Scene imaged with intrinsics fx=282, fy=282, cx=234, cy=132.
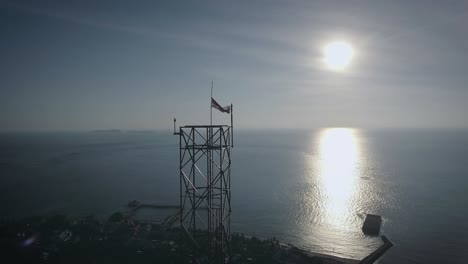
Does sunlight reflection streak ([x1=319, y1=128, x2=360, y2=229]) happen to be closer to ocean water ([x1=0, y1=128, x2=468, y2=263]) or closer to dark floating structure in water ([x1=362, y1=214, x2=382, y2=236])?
ocean water ([x1=0, y1=128, x2=468, y2=263])

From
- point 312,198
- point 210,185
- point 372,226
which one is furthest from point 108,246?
point 312,198

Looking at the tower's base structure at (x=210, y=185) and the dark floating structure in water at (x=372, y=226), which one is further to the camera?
the dark floating structure in water at (x=372, y=226)

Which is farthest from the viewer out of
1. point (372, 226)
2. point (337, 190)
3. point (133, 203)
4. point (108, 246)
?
point (337, 190)

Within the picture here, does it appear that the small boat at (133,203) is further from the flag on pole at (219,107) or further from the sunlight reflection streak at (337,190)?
the flag on pole at (219,107)

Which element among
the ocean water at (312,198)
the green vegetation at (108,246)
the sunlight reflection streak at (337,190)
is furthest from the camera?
the sunlight reflection streak at (337,190)

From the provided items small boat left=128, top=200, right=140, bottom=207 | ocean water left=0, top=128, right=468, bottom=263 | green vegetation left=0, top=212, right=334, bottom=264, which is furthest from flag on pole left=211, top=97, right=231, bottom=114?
small boat left=128, top=200, right=140, bottom=207

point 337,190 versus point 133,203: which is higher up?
point 133,203

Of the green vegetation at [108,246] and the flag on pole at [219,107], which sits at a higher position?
the flag on pole at [219,107]

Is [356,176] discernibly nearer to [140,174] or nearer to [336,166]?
[336,166]

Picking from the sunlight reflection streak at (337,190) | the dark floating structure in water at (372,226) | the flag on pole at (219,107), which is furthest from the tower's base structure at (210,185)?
the sunlight reflection streak at (337,190)

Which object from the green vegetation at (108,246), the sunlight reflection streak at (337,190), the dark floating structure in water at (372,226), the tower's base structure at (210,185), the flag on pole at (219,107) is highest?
the flag on pole at (219,107)

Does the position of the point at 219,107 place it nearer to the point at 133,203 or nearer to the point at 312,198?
the point at 133,203

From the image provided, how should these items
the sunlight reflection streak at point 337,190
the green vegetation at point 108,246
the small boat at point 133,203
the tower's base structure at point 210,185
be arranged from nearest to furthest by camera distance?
1. the tower's base structure at point 210,185
2. the green vegetation at point 108,246
3. the sunlight reflection streak at point 337,190
4. the small boat at point 133,203

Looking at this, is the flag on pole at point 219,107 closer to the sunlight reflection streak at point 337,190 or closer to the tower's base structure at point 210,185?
the tower's base structure at point 210,185
